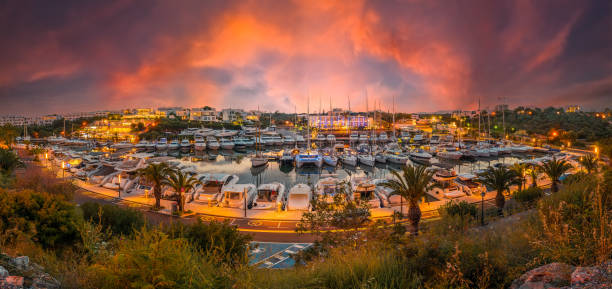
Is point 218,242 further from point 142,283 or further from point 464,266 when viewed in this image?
point 464,266

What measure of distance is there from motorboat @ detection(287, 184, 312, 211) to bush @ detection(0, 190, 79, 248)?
38.7ft

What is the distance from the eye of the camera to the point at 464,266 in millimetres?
3936

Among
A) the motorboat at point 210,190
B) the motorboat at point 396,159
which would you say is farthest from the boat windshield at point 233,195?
the motorboat at point 396,159

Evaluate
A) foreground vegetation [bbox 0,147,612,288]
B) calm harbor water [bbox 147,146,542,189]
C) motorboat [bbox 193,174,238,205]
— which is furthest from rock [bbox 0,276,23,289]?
calm harbor water [bbox 147,146,542,189]

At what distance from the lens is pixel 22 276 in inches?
139

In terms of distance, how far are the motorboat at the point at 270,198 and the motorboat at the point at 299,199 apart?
75 cm

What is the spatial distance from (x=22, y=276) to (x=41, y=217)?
21.7ft

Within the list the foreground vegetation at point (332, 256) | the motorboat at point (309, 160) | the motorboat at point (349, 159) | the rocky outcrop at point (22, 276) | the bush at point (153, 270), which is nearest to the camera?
the bush at point (153, 270)

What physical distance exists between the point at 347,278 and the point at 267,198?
17.7 metres

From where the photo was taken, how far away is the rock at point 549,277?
3.25m

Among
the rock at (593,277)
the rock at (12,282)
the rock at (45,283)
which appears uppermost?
the rock at (593,277)

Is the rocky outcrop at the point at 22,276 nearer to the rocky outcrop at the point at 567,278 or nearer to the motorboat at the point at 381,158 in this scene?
the rocky outcrop at the point at 567,278

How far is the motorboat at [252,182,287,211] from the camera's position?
60.8 feet

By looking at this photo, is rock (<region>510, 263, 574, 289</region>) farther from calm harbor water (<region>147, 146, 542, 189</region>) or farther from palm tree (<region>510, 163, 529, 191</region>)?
calm harbor water (<region>147, 146, 542, 189</region>)
